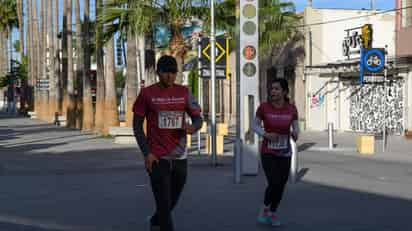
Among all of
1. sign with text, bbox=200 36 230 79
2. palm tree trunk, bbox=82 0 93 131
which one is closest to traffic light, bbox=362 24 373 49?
palm tree trunk, bbox=82 0 93 131

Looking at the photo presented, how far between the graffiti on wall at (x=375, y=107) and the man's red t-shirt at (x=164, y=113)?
2556 centimetres

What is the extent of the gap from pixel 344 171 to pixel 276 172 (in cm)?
777

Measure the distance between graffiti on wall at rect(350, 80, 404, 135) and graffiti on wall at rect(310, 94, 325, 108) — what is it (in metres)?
1.66

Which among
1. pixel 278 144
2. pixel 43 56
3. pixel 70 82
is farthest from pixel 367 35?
pixel 43 56

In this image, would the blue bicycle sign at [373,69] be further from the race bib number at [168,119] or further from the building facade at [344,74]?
the race bib number at [168,119]

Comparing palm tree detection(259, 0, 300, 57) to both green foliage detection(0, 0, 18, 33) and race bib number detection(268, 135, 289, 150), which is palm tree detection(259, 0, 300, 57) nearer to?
race bib number detection(268, 135, 289, 150)

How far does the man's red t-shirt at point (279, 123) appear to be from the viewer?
8.24 metres

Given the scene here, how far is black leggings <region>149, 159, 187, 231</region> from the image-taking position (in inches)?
260

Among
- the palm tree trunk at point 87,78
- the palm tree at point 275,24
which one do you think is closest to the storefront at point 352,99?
the palm tree at point 275,24

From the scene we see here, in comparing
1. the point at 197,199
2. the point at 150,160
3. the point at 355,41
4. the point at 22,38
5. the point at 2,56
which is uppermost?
the point at 22,38

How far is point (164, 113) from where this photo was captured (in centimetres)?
662

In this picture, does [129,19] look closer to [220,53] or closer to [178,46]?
[178,46]

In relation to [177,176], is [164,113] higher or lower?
higher

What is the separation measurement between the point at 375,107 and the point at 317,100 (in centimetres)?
366
